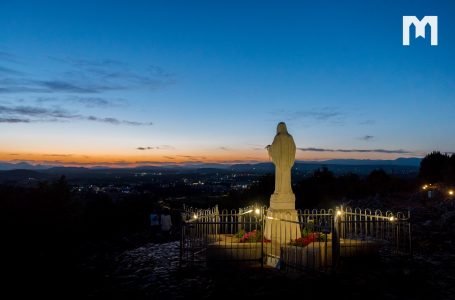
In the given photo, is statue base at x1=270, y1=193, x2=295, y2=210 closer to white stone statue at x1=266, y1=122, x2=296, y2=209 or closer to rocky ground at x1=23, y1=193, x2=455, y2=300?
white stone statue at x1=266, y1=122, x2=296, y2=209

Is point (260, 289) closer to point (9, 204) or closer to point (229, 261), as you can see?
point (229, 261)

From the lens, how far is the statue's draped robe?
1277 cm

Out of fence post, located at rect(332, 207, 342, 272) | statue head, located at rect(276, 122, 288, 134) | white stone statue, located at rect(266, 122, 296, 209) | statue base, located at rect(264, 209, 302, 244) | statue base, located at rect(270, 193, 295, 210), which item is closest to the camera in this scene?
fence post, located at rect(332, 207, 342, 272)

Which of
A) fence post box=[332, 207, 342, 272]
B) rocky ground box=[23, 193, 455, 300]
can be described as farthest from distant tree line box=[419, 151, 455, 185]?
fence post box=[332, 207, 342, 272]

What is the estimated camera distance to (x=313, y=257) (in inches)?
411

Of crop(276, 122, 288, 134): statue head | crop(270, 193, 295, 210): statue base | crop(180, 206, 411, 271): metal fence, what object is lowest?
crop(180, 206, 411, 271): metal fence

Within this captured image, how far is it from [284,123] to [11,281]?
30.1ft

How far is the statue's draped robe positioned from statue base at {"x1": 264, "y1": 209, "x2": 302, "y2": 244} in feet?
2.31

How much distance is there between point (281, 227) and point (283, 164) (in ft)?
6.62

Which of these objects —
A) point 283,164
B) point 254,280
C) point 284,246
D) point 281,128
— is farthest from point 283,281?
point 281,128

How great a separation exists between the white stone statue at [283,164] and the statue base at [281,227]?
→ 0.27m

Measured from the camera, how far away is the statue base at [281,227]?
12.2 m

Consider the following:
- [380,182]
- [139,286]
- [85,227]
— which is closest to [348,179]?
[380,182]

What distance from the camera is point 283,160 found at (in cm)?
1288
